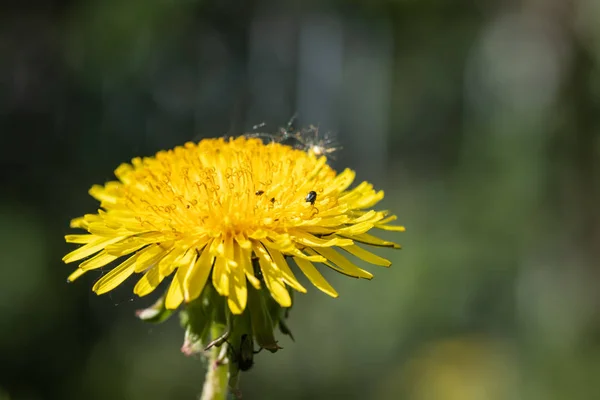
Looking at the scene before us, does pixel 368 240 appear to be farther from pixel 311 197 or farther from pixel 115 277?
pixel 115 277

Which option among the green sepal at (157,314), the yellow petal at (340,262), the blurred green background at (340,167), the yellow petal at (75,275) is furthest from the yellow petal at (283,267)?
the blurred green background at (340,167)

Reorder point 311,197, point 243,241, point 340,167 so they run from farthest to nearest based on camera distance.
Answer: point 340,167
point 311,197
point 243,241

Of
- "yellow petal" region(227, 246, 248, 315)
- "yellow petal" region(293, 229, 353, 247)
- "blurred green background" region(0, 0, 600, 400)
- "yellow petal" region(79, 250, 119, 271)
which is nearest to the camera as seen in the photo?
"yellow petal" region(227, 246, 248, 315)

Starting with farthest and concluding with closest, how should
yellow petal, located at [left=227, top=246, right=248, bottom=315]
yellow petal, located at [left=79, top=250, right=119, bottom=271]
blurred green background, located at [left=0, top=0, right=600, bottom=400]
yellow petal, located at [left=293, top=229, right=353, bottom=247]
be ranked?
1. blurred green background, located at [left=0, top=0, right=600, bottom=400]
2. yellow petal, located at [left=79, top=250, right=119, bottom=271]
3. yellow petal, located at [left=293, top=229, right=353, bottom=247]
4. yellow petal, located at [left=227, top=246, right=248, bottom=315]

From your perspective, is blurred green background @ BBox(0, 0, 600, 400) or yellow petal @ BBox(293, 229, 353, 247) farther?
blurred green background @ BBox(0, 0, 600, 400)

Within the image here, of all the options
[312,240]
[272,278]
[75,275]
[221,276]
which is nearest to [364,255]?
[312,240]

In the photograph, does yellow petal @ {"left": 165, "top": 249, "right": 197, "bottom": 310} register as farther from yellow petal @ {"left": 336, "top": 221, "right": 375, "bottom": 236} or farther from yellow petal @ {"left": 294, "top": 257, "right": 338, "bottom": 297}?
yellow petal @ {"left": 336, "top": 221, "right": 375, "bottom": 236}

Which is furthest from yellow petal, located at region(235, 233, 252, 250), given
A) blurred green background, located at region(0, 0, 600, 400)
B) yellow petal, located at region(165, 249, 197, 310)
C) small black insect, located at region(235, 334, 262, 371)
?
blurred green background, located at region(0, 0, 600, 400)

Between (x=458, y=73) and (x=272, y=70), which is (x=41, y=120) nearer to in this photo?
(x=272, y=70)
